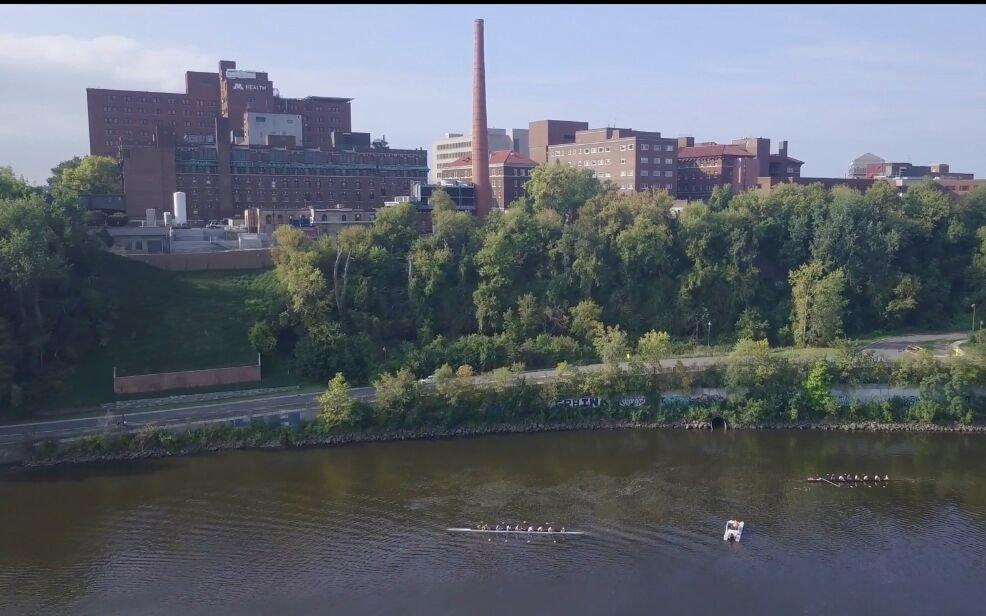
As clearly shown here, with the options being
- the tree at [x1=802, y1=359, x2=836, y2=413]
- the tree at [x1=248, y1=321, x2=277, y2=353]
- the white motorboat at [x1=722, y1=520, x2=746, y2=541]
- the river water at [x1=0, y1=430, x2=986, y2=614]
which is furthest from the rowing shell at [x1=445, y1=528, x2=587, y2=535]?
the tree at [x1=248, y1=321, x2=277, y2=353]

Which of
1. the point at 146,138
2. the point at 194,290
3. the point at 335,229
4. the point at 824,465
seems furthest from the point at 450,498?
the point at 146,138

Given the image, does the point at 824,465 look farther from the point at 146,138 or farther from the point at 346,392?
the point at 146,138

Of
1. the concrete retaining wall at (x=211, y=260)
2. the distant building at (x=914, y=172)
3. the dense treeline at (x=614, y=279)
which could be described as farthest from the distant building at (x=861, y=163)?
the concrete retaining wall at (x=211, y=260)

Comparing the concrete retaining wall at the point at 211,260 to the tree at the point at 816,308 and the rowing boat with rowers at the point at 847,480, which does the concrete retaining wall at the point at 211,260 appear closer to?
the tree at the point at 816,308

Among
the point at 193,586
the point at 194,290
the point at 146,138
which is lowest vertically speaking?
the point at 193,586

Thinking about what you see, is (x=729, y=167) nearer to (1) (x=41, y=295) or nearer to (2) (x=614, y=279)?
(2) (x=614, y=279)
